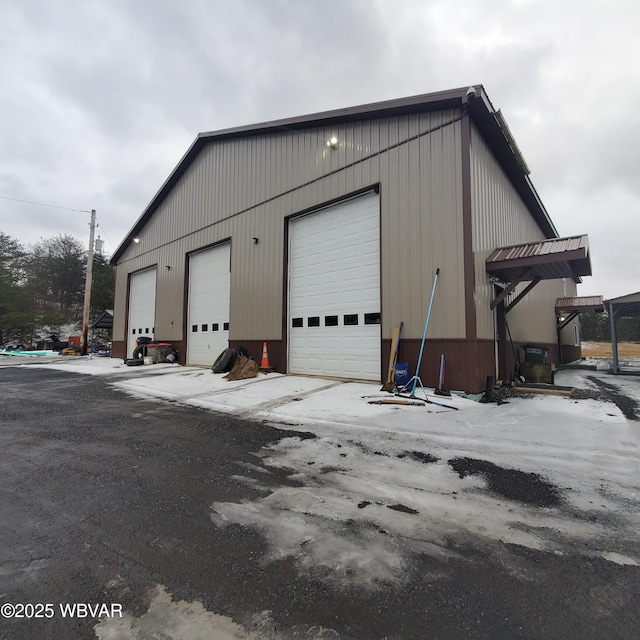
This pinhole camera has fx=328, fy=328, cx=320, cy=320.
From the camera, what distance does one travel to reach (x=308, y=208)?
938cm

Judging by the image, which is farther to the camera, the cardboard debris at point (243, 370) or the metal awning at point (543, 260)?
the cardboard debris at point (243, 370)

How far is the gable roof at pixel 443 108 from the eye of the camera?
6938 mm

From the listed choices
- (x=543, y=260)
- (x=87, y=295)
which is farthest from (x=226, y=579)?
(x=87, y=295)

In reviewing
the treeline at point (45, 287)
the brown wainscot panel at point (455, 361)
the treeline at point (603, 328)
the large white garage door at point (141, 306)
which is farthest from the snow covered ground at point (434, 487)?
the treeline at point (603, 328)

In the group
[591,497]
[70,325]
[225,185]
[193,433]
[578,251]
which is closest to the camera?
[591,497]

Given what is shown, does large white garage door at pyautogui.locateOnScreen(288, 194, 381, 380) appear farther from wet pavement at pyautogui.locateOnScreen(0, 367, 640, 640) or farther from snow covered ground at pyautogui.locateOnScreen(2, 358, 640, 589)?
wet pavement at pyautogui.locateOnScreen(0, 367, 640, 640)

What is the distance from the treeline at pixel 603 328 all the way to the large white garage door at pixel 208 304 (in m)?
45.6

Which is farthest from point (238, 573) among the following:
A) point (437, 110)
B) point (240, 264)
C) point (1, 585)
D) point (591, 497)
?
point (240, 264)

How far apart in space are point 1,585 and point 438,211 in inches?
300

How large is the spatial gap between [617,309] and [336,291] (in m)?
11.5

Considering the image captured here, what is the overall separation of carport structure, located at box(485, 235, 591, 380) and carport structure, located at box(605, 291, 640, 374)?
17.2ft

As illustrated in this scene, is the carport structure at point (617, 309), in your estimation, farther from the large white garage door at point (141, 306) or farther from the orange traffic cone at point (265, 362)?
the large white garage door at point (141, 306)

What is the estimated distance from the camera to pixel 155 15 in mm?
9219

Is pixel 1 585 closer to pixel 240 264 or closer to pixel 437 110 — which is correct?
pixel 437 110
